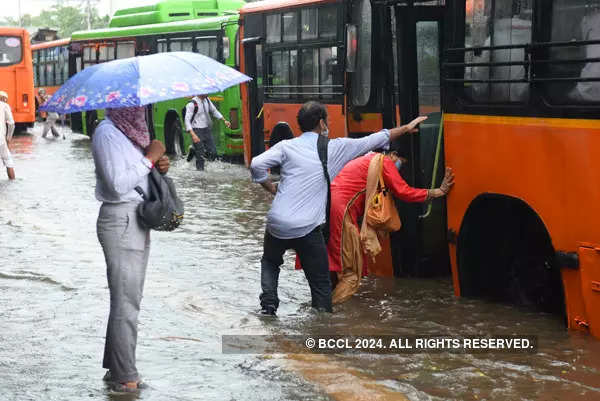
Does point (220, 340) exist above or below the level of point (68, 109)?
below

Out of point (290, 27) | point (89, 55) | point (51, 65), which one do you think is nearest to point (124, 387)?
point (290, 27)

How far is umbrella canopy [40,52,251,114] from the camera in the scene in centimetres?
592

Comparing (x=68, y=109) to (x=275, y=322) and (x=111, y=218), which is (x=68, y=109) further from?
→ (x=275, y=322)

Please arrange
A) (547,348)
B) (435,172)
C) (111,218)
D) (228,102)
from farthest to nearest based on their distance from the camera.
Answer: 1. (228,102)
2. (435,172)
3. (547,348)
4. (111,218)

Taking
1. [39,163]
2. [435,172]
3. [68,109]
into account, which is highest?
[68,109]

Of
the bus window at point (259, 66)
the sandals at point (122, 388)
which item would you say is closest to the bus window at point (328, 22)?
the bus window at point (259, 66)

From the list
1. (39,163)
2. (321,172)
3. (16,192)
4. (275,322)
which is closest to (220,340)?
(275,322)

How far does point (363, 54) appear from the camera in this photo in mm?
9938

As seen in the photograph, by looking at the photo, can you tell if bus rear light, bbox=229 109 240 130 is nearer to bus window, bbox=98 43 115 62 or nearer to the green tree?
bus window, bbox=98 43 115 62

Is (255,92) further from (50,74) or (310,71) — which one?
(50,74)

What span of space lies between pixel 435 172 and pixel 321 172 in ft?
3.49

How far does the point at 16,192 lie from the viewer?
Answer: 56.1 feet

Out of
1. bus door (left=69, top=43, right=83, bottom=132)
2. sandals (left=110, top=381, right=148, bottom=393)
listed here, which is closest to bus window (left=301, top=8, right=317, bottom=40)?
sandals (left=110, top=381, right=148, bottom=393)

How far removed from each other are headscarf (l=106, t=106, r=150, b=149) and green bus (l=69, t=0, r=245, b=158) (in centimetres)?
1346
